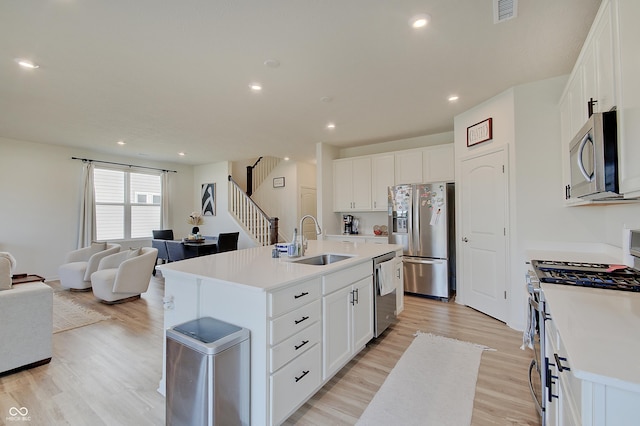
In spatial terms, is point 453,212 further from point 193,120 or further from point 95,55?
point 95,55

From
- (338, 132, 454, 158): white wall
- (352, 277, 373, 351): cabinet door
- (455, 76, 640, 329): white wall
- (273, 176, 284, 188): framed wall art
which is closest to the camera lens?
(352, 277, 373, 351): cabinet door

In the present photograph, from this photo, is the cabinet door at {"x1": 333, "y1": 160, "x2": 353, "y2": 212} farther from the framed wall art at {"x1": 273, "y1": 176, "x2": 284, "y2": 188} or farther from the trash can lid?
the trash can lid

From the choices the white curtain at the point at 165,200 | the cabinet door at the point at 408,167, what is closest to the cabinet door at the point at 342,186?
the cabinet door at the point at 408,167

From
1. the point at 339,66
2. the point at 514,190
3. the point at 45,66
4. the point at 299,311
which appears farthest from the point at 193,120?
the point at 514,190

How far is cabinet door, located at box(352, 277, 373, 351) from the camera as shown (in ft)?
8.13

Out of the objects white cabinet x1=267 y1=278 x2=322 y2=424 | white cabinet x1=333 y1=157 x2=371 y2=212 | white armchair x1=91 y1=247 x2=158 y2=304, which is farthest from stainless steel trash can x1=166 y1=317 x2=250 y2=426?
white cabinet x1=333 y1=157 x2=371 y2=212

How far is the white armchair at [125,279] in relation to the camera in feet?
13.2

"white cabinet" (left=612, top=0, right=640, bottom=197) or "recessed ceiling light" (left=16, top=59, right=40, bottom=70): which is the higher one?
"recessed ceiling light" (left=16, top=59, right=40, bottom=70)

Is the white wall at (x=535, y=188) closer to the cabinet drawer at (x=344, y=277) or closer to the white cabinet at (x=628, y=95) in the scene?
the cabinet drawer at (x=344, y=277)

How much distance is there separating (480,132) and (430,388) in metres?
3.03

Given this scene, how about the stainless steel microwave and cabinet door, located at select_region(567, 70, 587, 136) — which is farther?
cabinet door, located at select_region(567, 70, 587, 136)

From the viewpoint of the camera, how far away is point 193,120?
420 cm

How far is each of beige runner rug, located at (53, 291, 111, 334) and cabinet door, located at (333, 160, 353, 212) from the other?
3.97 metres

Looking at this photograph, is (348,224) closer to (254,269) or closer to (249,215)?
(249,215)
